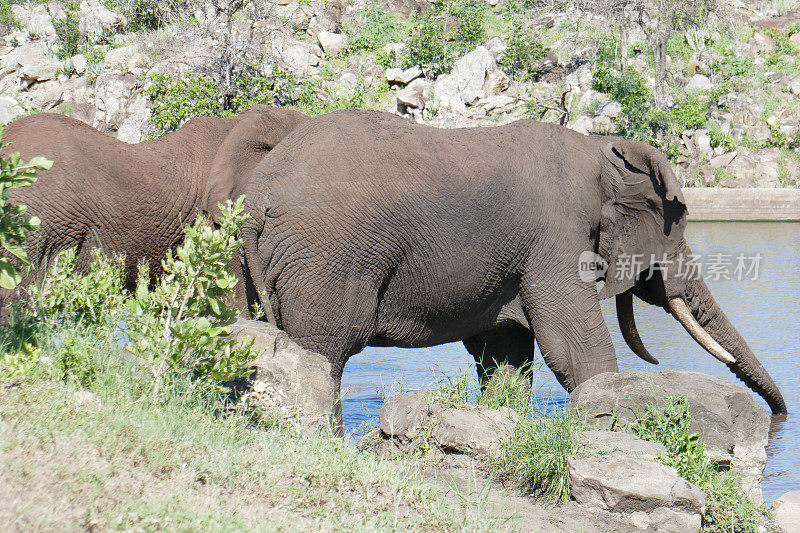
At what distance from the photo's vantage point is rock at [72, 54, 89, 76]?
26.3 metres

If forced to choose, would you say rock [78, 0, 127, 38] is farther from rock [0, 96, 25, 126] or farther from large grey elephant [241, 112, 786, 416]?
large grey elephant [241, 112, 786, 416]

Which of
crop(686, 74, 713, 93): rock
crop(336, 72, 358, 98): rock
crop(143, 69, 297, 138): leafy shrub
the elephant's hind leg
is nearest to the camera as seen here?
the elephant's hind leg

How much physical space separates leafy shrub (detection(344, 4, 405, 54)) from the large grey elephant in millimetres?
21475

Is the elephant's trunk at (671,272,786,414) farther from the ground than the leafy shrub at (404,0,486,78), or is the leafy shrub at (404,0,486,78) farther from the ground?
the leafy shrub at (404,0,486,78)

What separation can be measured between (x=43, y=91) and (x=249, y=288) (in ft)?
73.7

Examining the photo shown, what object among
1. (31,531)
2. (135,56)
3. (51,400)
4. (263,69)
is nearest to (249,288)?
(51,400)

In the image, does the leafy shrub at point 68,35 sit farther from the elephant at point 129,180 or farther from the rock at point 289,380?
the rock at point 289,380

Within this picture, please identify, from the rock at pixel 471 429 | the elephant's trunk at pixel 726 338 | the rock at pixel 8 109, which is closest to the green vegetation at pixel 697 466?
the rock at pixel 471 429

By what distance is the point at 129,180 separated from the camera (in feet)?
22.7

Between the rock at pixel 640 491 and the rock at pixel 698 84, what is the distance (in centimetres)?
2151

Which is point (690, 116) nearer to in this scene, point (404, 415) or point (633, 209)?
point (633, 209)

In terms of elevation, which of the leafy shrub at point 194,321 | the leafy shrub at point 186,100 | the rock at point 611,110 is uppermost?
the rock at point 611,110

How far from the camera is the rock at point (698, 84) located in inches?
971

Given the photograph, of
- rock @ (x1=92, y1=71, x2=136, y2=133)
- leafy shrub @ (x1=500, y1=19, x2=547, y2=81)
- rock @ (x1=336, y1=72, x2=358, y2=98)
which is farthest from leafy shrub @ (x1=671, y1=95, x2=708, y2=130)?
rock @ (x1=92, y1=71, x2=136, y2=133)
